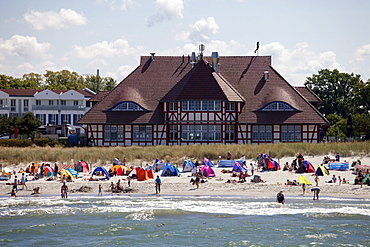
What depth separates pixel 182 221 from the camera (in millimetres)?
28578

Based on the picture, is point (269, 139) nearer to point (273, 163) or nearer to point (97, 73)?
point (273, 163)

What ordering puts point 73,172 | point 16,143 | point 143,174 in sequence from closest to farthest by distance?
1. point 143,174
2. point 73,172
3. point 16,143

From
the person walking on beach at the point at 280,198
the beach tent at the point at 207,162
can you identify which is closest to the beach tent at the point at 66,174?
the beach tent at the point at 207,162

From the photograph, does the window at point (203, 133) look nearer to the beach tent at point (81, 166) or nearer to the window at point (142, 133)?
the window at point (142, 133)

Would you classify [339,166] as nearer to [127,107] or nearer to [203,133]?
[203,133]

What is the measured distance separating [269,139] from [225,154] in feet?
38.5

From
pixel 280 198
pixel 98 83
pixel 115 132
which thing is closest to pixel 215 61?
pixel 115 132

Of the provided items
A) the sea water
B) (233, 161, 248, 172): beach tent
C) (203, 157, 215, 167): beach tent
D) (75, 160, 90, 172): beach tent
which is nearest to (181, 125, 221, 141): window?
(203, 157, 215, 167): beach tent

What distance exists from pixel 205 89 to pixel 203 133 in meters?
3.94

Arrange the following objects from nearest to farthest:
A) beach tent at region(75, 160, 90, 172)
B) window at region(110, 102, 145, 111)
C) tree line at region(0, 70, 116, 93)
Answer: beach tent at region(75, 160, 90, 172) < window at region(110, 102, 145, 111) < tree line at region(0, 70, 116, 93)

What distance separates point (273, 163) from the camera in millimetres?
40188

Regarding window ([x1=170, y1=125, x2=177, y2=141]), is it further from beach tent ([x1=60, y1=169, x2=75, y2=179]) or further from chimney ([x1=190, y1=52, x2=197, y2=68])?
beach tent ([x1=60, y1=169, x2=75, y2=179])

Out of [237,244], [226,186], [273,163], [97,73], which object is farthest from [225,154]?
[97,73]

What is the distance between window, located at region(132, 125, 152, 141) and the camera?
55688mm
